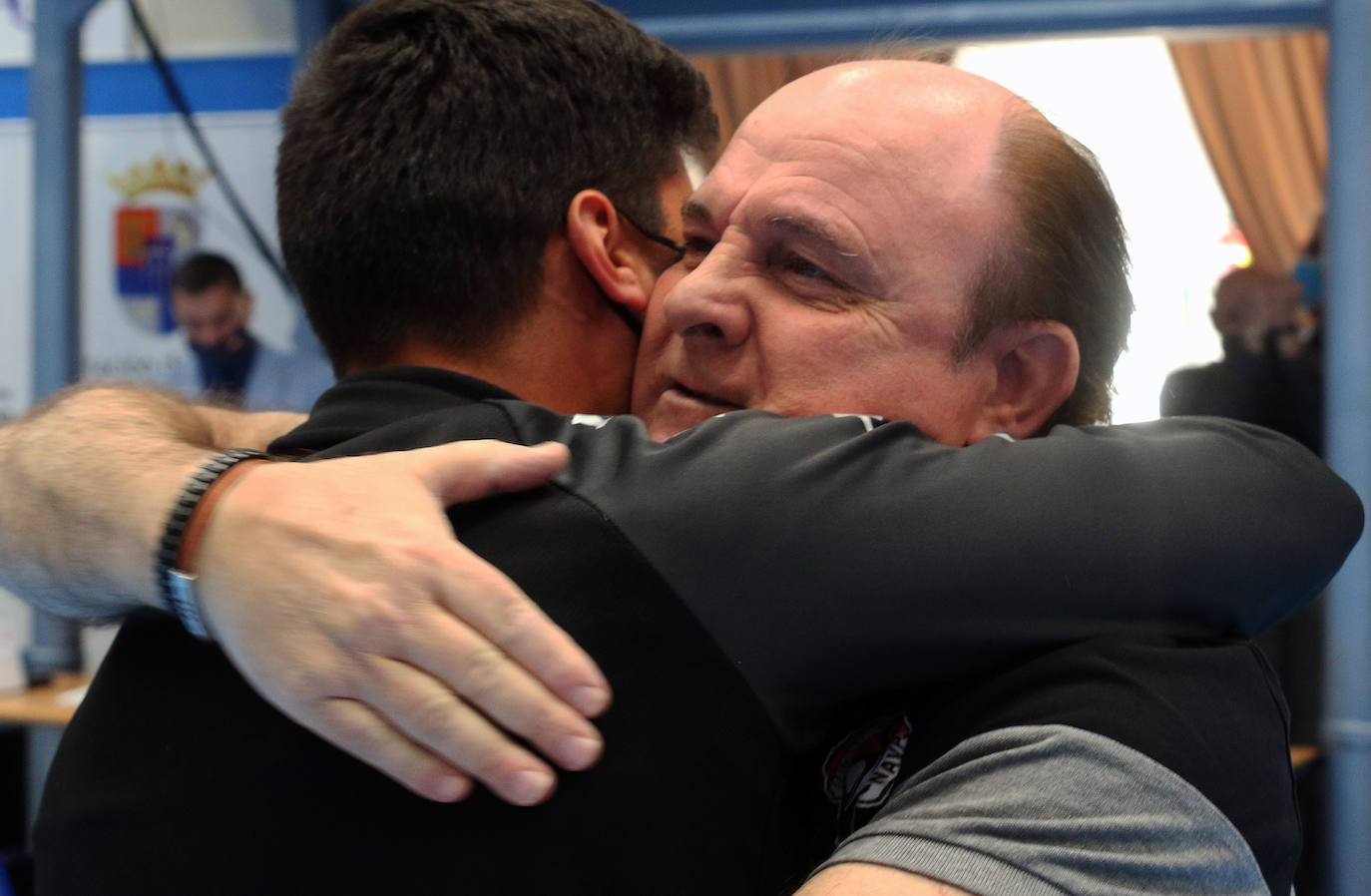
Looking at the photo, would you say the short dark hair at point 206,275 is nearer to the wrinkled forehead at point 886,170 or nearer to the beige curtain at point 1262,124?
the wrinkled forehead at point 886,170

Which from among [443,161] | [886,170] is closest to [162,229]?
[443,161]

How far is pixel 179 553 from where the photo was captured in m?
0.87

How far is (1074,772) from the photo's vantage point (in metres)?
0.76

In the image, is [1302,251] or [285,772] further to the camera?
[1302,251]

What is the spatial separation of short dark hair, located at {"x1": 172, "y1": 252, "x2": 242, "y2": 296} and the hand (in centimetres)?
332

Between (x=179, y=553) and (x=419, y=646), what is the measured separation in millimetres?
225

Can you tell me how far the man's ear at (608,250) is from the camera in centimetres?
126

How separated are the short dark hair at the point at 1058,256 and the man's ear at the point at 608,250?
35 centimetres

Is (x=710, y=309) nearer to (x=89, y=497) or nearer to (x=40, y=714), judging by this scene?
(x=89, y=497)

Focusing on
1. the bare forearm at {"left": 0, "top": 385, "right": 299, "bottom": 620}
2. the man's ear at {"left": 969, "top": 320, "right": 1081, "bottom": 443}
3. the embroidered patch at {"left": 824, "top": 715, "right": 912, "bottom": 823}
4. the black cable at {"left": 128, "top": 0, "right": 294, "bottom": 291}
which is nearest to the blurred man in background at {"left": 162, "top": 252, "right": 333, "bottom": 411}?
the black cable at {"left": 128, "top": 0, "right": 294, "bottom": 291}

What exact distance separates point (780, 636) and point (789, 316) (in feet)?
1.52

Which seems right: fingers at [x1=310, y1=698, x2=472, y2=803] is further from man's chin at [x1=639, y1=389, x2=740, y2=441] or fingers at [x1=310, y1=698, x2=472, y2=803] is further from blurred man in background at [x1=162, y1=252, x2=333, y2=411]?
blurred man in background at [x1=162, y1=252, x2=333, y2=411]

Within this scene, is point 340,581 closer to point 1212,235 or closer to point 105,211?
point 105,211

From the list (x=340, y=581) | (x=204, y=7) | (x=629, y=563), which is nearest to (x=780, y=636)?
(x=629, y=563)
